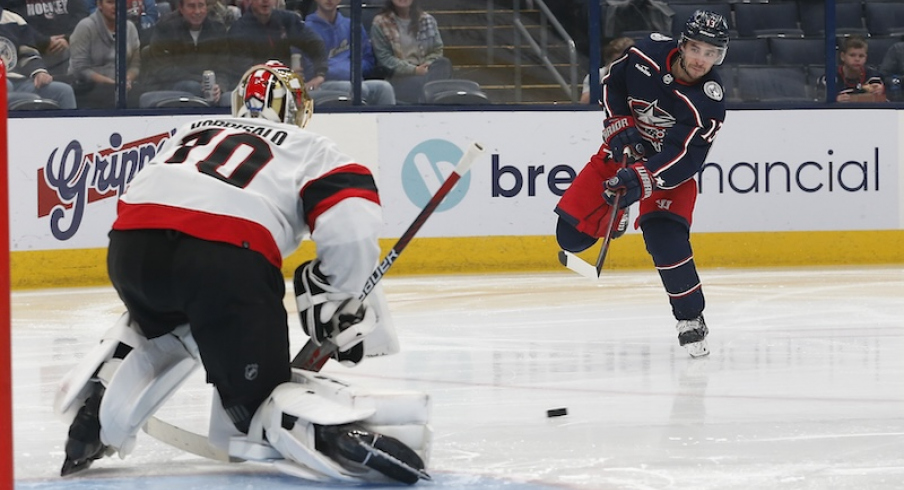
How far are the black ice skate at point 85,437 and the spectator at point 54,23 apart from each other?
428cm

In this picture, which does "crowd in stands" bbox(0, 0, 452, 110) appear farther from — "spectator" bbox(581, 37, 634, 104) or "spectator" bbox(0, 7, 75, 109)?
"spectator" bbox(581, 37, 634, 104)

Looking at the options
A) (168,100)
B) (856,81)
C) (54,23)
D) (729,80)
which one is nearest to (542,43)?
(729,80)

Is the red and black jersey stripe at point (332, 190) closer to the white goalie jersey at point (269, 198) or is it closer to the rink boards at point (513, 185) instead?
the white goalie jersey at point (269, 198)

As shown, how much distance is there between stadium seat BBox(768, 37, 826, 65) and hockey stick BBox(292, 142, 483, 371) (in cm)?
505

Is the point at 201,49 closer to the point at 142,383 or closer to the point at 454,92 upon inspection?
the point at 454,92

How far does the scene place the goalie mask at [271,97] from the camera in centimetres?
285

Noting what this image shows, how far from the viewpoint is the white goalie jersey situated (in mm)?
2568

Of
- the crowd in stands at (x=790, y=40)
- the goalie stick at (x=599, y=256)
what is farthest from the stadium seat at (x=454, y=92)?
the goalie stick at (x=599, y=256)

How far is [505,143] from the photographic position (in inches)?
276

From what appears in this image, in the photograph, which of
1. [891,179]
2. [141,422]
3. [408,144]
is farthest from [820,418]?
[891,179]

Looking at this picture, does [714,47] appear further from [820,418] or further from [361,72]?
[361,72]

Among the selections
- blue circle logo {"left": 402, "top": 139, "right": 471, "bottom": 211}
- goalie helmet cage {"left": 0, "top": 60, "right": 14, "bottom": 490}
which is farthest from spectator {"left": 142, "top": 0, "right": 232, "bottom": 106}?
goalie helmet cage {"left": 0, "top": 60, "right": 14, "bottom": 490}

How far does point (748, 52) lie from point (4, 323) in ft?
21.3

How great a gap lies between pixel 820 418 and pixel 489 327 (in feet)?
6.38
